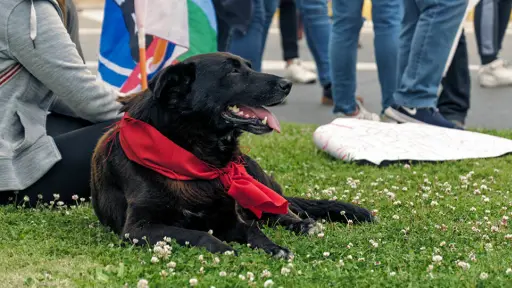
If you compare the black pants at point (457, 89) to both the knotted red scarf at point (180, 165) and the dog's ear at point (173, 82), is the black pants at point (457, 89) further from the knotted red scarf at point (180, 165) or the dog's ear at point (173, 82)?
the dog's ear at point (173, 82)

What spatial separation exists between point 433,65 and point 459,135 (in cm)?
64

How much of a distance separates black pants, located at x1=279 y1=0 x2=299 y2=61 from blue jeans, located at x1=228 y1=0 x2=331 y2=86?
150cm

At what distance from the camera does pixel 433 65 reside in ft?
24.8

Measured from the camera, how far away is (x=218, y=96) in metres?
4.63

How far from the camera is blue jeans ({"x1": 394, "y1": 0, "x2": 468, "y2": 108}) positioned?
7.49m

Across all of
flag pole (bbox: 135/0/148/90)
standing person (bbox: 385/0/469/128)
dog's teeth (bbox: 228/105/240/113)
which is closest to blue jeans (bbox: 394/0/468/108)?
standing person (bbox: 385/0/469/128)

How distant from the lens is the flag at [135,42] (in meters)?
7.72

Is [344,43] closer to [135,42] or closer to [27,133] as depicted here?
[135,42]

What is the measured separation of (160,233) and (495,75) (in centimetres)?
773

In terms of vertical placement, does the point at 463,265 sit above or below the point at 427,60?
above

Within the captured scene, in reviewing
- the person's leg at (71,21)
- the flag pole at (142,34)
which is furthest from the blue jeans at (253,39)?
the person's leg at (71,21)

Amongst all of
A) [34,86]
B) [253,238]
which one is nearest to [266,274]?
[253,238]

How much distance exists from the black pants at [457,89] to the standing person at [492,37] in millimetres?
2889

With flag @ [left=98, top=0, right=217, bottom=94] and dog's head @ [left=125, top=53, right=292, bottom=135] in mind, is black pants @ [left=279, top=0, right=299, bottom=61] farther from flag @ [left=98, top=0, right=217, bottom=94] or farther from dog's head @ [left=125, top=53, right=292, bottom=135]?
dog's head @ [left=125, top=53, right=292, bottom=135]
